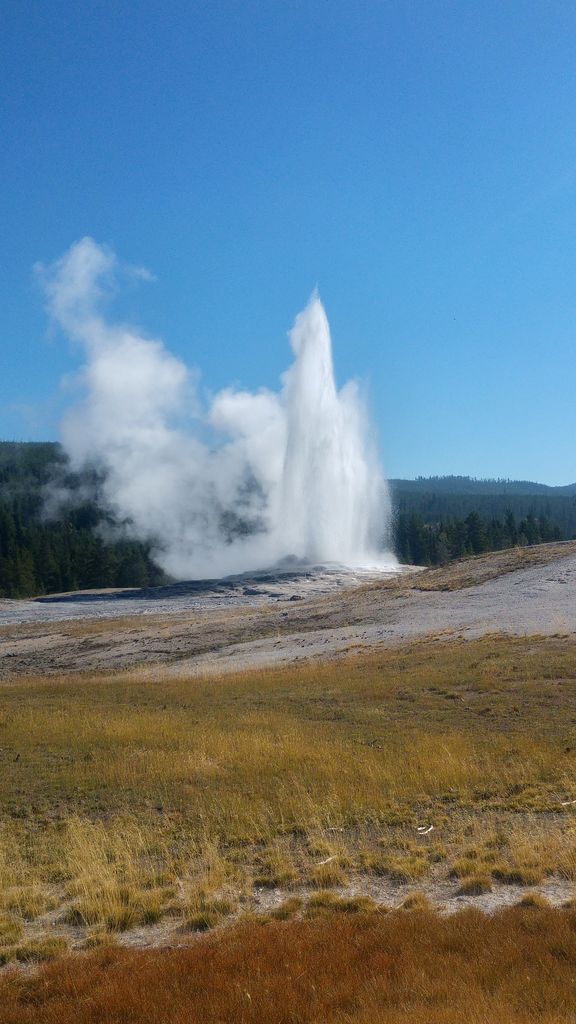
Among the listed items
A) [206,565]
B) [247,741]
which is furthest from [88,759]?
[206,565]

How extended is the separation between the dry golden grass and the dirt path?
75.4ft

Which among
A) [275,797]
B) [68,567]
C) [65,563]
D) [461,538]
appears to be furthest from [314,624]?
[65,563]

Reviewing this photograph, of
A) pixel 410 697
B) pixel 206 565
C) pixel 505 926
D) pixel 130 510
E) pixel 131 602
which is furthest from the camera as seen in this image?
pixel 130 510

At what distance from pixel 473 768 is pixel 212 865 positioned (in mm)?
5598

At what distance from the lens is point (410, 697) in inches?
802

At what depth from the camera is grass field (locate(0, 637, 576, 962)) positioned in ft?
28.3

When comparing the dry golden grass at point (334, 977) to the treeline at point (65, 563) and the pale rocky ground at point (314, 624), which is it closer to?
the pale rocky ground at point (314, 624)

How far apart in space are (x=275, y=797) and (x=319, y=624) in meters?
29.2

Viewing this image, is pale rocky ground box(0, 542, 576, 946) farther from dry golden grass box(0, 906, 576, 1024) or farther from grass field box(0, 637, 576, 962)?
dry golden grass box(0, 906, 576, 1024)

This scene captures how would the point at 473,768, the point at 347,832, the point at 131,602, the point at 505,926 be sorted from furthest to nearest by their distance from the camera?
1. the point at 131,602
2. the point at 473,768
3. the point at 347,832
4. the point at 505,926

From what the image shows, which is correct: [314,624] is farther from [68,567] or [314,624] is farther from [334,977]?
[68,567]

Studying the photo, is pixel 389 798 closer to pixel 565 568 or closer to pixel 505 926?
pixel 505 926

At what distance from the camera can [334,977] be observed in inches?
242

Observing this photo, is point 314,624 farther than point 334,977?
Yes
